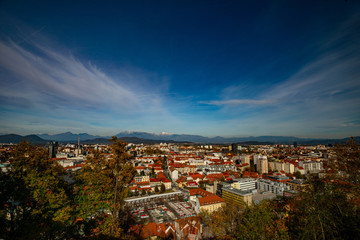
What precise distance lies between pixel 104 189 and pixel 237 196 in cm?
2046

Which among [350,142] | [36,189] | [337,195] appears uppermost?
[350,142]

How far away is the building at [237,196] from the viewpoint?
20314 millimetres

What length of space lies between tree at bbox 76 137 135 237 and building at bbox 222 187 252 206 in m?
18.1

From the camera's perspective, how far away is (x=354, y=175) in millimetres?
6145

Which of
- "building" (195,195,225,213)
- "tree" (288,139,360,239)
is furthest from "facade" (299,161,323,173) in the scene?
"tree" (288,139,360,239)

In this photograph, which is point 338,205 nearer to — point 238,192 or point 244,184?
point 238,192

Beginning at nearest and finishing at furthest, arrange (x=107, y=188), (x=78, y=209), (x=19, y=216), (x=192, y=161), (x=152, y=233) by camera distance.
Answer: (x=19, y=216), (x=78, y=209), (x=107, y=188), (x=152, y=233), (x=192, y=161)

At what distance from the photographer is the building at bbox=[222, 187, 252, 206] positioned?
20314mm

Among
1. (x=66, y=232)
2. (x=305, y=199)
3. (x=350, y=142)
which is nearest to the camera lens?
(x=66, y=232)

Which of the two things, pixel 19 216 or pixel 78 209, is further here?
pixel 78 209

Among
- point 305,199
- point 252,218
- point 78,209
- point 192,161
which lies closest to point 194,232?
point 252,218

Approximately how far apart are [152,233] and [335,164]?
11352 mm

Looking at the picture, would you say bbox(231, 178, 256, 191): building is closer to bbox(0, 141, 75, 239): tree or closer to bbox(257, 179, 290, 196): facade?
bbox(257, 179, 290, 196): facade

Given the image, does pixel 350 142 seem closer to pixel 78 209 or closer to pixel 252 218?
pixel 252 218
